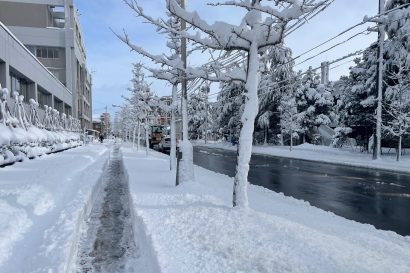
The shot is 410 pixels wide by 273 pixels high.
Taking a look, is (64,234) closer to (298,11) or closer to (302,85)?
(298,11)

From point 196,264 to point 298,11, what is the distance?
170 inches

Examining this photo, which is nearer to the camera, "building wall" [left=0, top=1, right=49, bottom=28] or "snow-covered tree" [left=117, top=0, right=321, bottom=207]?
"snow-covered tree" [left=117, top=0, right=321, bottom=207]

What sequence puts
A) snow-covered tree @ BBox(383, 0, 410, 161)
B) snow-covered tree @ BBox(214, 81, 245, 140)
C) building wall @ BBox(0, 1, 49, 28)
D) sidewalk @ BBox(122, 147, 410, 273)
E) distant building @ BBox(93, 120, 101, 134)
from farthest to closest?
1. distant building @ BBox(93, 120, 101, 134)
2. building wall @ BBox(0, 1, 49, 28)
3. snow-covered tree @ BBox(214, 81, 245, 140)
4. snow-covered tree @ BBox(383, 0, 410, 161)
5. sidewalk @ BBox(122, 147, 410, 273)

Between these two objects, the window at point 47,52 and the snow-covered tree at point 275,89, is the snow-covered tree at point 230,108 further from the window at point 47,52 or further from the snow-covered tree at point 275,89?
the window at point 47,52

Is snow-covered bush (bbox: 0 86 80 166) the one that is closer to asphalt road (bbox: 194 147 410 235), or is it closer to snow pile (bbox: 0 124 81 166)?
snow pile (bbox: 0 124 81 166)

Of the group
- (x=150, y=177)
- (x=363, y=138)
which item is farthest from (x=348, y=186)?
(x=363, y=138)

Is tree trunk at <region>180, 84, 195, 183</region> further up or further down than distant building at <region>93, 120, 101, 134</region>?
further down

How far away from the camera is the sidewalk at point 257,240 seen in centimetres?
447

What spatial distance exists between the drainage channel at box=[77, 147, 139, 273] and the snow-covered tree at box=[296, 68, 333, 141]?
34321 mm

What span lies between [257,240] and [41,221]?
4067 millimetres

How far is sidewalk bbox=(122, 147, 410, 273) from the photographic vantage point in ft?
14.7

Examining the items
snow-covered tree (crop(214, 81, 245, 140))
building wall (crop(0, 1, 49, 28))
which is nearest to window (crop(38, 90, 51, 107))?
snow-covered tree (crop(214, 81, 245, 140))

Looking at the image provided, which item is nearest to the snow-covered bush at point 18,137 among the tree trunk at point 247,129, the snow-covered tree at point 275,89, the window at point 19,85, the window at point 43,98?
the window at point 19,85

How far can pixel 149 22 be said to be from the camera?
9.01 metres
